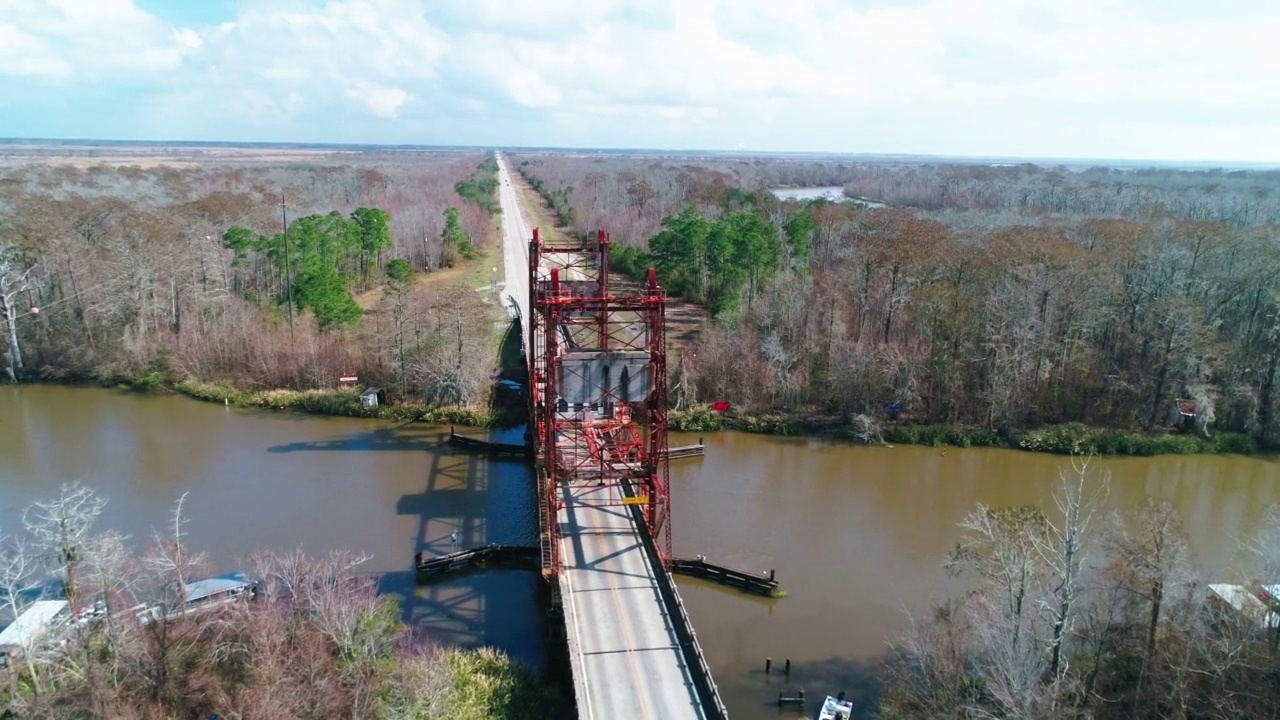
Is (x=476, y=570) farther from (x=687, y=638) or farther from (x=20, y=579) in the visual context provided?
(x=20, y=579)

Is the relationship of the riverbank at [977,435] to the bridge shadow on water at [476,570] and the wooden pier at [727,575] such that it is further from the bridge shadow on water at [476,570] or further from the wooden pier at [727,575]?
the wooden pier at [727,575]

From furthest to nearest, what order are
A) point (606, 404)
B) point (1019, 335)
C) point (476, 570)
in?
1. point (1019, 335)
2. point (476, 570)
3. point (606, 404)

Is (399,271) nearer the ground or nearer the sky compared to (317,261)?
nearer the ground

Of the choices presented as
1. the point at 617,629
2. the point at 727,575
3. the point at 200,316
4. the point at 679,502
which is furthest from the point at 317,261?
the point at 617,629

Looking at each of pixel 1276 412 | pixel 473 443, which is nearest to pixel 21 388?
pixel 473 443

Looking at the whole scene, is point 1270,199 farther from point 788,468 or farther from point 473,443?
point 473,443

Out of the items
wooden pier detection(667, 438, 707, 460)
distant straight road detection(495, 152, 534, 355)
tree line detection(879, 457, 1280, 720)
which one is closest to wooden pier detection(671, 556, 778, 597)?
tree line detection(879, 457, 1280, 720)
